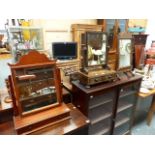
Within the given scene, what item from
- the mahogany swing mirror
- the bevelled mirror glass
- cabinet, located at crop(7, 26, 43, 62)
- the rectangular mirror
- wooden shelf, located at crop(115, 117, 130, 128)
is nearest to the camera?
the mahogany swing mirror

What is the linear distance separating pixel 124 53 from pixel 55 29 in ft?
4.41

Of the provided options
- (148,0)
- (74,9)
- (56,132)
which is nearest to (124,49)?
(148,0)

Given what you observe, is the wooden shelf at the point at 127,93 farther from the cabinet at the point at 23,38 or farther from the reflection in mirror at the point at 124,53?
the cabinet at the point at 23,38

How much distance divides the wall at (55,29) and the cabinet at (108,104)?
122cm

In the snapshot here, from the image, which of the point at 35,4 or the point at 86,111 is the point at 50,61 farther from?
the point at 86,111

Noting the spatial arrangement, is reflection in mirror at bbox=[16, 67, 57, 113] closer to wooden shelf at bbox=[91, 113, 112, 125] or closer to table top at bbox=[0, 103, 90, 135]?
table top at bbox=[0, 103, 90, 135]

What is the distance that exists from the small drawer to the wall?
59.0 inches

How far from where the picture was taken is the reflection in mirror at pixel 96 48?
1.41 metres

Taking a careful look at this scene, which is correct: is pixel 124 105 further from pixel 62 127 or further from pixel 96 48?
pixel 62 127

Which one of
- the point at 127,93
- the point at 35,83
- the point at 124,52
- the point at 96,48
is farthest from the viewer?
the point at 127,93

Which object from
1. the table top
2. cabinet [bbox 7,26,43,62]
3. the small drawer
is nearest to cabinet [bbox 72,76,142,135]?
the small drawer

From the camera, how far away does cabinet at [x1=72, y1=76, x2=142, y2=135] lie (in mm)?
1489

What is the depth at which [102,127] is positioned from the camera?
6.12 feet

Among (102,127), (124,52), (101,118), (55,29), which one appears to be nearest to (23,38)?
(55,29)
